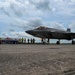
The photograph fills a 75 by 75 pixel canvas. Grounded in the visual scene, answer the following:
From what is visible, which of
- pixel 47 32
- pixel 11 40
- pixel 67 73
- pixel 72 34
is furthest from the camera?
pixel 11 40

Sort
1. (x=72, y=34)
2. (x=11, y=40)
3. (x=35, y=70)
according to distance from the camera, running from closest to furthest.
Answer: (x=35, y=70), (x=72, y=34), (x=11, y=40)

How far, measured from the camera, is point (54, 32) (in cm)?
5588

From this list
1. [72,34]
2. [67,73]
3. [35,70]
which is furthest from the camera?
[72,34]

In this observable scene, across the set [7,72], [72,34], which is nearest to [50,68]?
[7,72]

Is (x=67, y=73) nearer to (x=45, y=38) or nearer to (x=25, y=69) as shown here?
(x=25, y=69)

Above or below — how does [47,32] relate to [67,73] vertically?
above

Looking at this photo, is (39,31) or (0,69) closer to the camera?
(0,69)

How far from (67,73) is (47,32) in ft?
144

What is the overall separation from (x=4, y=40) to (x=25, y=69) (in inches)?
2370

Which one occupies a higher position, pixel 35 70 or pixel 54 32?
pixel 54 32

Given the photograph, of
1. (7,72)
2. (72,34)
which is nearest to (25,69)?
(7,72)

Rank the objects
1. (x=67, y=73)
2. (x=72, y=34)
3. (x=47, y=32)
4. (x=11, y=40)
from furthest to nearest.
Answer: (x=11, y=40), (x=72, y=34), (x=47, y=32), (x=67, y=73)

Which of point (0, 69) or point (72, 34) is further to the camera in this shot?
point (72, 34)

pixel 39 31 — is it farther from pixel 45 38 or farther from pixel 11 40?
pixel 11 40
